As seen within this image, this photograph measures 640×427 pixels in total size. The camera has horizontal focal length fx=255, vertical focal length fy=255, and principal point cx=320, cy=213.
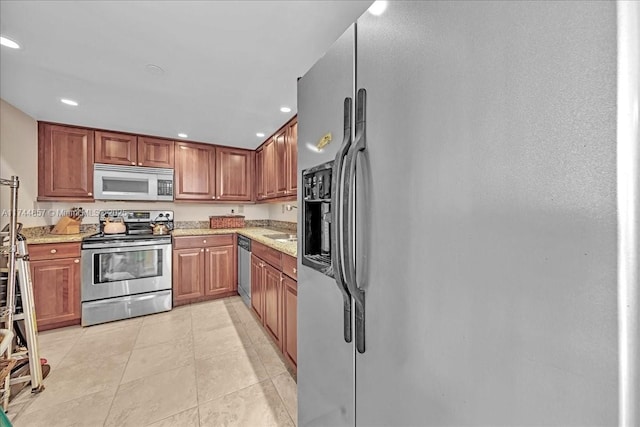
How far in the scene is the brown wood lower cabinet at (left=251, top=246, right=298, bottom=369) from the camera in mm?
1734

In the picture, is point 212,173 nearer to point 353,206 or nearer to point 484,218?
point 353,206

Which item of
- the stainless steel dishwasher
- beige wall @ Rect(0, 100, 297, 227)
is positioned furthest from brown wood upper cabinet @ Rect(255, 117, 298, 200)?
the stainless steel dishwasher

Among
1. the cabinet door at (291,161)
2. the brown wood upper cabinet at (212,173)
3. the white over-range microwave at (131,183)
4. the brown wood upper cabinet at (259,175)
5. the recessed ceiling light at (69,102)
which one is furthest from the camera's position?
the brown wood upper cabinet at (259,175)

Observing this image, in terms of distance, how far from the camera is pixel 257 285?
2566 millimetres

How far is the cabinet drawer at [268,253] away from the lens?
2.00 meters

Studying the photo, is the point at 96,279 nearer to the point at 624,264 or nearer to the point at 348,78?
the point at 348,78

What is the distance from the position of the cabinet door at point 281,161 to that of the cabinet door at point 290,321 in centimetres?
126

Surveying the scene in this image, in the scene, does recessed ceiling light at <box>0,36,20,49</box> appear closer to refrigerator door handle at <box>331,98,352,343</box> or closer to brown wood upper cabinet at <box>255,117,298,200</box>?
brown wood upper cabinet at <box>255,117,298,200</box>

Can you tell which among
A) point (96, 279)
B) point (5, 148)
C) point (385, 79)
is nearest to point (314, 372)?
point (385, 79)

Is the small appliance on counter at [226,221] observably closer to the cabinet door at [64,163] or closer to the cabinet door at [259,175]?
the cabinet door at [259,175]

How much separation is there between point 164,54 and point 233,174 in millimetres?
2223

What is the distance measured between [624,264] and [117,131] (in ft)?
13.1

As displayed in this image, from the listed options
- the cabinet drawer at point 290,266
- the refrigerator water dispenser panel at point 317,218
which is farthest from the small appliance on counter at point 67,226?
the refrigerator water dispenser panel at point 317,218

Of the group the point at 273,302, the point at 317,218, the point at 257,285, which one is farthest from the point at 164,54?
the point at 257,285
